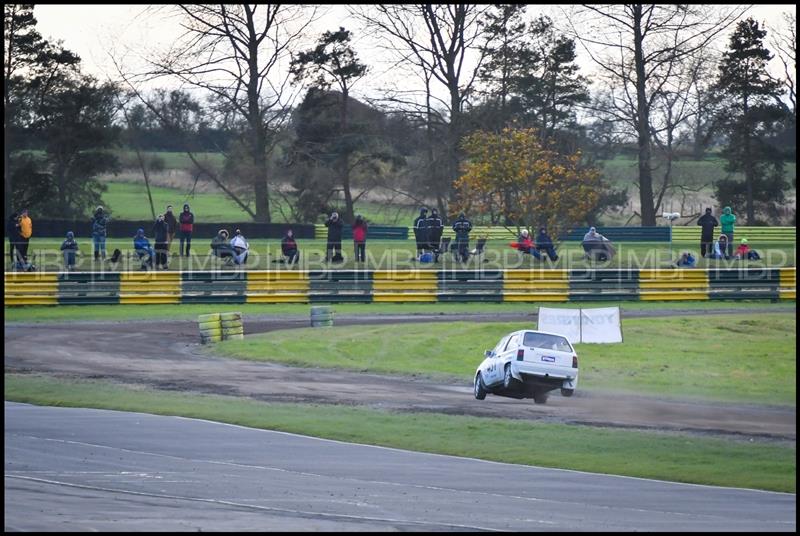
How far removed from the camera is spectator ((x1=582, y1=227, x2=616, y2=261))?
33.0 metres

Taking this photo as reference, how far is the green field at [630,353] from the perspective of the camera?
2016 centimetres

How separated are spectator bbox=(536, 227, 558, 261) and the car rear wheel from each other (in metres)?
15.0

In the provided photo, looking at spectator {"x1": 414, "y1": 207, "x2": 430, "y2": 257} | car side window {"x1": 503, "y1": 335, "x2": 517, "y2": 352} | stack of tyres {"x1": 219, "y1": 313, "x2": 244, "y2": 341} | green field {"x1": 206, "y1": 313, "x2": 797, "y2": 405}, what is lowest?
green field {"x1": 206, "y1": 313, "x2": 797, "y2": 405}

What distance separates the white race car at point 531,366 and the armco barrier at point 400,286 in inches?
528

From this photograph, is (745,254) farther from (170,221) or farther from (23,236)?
(23,236)

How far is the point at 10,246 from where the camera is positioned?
106 ft

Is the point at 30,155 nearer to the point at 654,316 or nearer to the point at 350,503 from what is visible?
the point at 654,316

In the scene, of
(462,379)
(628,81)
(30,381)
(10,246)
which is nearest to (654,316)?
(462,379)

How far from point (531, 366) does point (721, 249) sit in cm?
1809

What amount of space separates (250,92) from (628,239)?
18689mm

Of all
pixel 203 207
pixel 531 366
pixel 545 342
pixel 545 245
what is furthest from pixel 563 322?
pixel 203 207

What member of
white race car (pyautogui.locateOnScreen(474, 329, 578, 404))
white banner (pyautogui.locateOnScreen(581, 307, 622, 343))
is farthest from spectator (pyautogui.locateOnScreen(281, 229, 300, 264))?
white race car (pyautogui.locateOnScreen(474, 329, 578, 404))

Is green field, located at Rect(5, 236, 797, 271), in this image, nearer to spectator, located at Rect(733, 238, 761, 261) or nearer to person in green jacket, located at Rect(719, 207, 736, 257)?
spectator, located at Rect(733, 238, 761, 261)

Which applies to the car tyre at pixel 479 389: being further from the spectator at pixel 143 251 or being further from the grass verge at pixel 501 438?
the spectator at pixel 143 251
